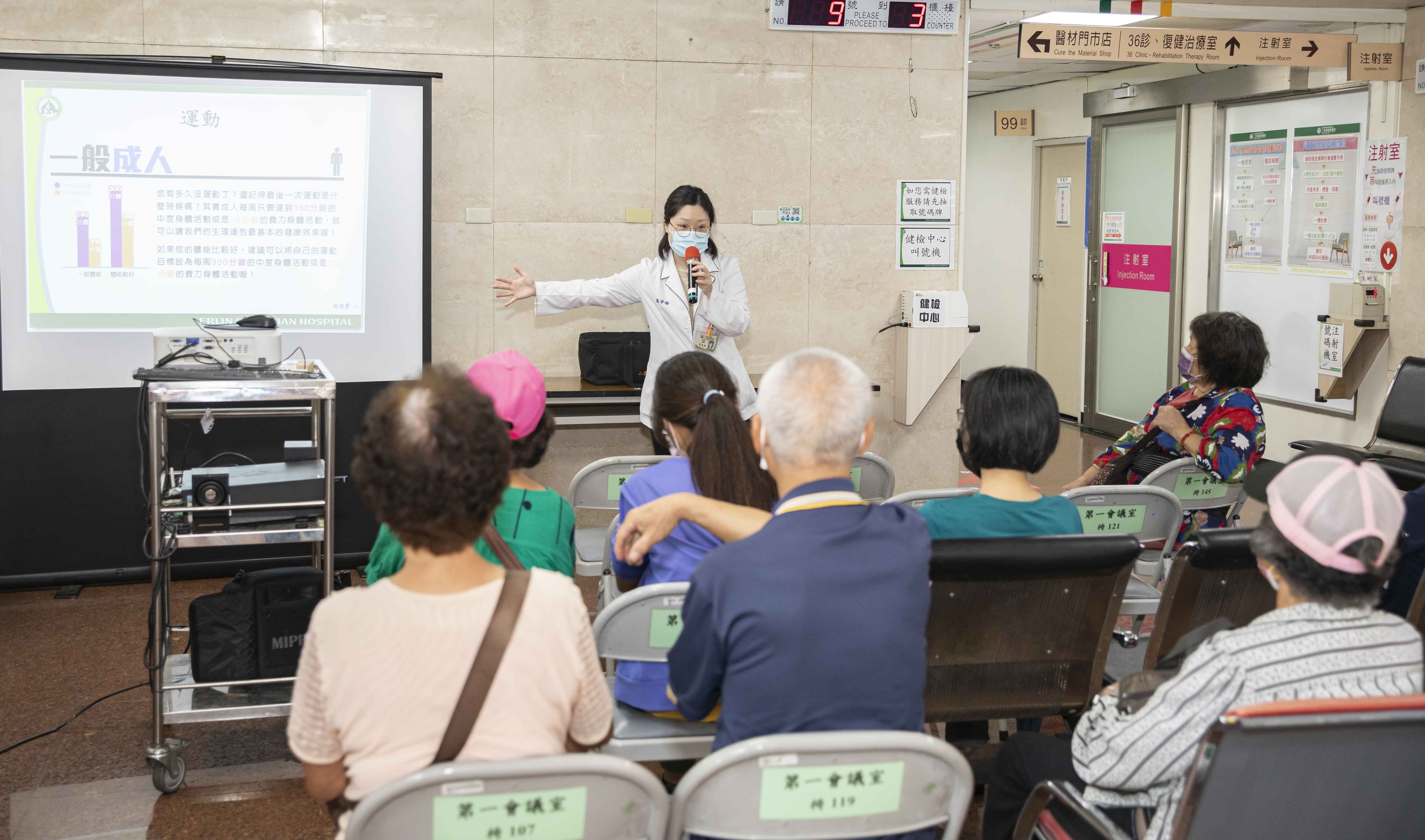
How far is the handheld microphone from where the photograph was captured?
4.29 m

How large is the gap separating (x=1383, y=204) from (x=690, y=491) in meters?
5.37

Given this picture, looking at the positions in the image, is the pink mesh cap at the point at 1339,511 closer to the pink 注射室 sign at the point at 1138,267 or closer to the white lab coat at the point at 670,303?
the white lab coat at the point at 670,303

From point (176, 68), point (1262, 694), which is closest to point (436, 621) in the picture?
point (1262, 694)

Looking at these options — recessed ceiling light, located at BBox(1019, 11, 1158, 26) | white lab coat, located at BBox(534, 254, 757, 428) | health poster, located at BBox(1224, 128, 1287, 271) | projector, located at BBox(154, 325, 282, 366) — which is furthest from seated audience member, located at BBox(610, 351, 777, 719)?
health poster, located at BBox(1224, 128, 1287, 271)

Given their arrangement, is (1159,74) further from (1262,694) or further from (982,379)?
(1262,694)

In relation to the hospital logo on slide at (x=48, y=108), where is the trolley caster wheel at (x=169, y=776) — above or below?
below

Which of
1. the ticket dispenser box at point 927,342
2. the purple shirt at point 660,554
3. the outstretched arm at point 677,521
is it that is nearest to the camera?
the outstretched arm at point 677,521

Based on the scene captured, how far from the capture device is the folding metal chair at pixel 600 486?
3283 millimetres

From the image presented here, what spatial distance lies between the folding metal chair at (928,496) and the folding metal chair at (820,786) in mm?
1329

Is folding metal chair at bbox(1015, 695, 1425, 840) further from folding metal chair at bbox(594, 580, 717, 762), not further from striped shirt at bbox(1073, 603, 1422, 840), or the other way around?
folding metal chair at bbox(594, 580, 717, 762)

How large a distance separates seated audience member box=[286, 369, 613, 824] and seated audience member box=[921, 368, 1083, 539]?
101cm

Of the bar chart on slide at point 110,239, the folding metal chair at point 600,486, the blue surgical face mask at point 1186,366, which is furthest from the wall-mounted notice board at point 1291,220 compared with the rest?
the bar chart on slide at point 110,239

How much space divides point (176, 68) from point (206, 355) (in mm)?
2000

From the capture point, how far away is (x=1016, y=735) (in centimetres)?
207
